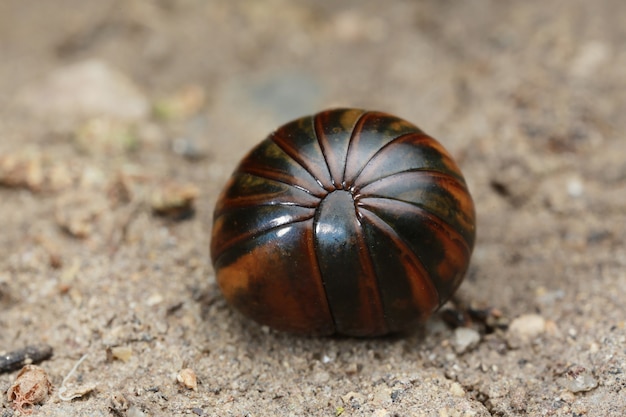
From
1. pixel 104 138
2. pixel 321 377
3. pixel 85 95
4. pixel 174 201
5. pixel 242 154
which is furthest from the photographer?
pixel 85 95

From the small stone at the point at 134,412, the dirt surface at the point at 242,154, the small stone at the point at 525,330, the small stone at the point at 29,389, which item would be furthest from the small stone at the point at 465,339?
the small stone at the point at 29,389

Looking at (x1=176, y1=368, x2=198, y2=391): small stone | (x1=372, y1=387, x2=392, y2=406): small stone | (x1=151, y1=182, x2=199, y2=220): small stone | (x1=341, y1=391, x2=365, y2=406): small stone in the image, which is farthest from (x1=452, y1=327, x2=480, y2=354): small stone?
(x1=151, y1=182, x2=199, y2=220): small stone

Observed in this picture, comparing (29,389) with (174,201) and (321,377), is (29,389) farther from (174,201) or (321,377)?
(174,201)

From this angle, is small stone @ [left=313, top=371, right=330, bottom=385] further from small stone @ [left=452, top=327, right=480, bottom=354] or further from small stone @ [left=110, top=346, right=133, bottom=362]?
small stone @ [left=110, top=346, right=133, bottom=362]

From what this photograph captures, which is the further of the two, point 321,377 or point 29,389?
point 321,377

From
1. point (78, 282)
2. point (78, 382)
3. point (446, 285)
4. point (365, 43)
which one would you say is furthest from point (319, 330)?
point (365, 43)

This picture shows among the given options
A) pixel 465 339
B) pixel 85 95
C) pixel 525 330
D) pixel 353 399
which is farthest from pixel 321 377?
pixel 85 95
